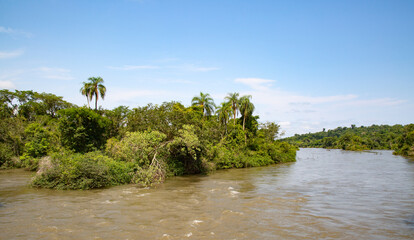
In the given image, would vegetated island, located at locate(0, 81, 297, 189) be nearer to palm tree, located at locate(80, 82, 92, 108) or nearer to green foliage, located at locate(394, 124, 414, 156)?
palm tree, located at locate(80, 82, 92, 108)

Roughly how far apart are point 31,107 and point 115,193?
1620 inches

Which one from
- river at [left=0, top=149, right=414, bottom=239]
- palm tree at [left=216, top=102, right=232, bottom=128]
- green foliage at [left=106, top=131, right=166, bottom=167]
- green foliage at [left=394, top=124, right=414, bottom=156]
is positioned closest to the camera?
river at [left=0, top=149, right=414, bottom=239]

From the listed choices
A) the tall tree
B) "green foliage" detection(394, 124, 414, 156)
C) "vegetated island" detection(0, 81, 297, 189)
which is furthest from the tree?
"green foliage" detection(394, 124, 414, 156)

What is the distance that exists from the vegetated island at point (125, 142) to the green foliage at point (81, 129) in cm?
10

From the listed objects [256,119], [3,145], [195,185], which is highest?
A: [256,119]

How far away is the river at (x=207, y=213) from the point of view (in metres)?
9.73

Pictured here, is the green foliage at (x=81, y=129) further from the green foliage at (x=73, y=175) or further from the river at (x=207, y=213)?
the green foliage at (x=73, y=175)

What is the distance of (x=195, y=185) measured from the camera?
2042cm

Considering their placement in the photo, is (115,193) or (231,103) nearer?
(115,193)

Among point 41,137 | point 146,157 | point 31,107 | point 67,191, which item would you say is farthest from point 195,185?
point 31,107

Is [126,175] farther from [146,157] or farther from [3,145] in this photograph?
[3,145]

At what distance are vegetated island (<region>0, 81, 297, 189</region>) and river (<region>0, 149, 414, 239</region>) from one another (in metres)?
1.70

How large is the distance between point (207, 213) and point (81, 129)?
2315 cm

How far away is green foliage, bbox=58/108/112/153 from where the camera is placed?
29672 millimetres
